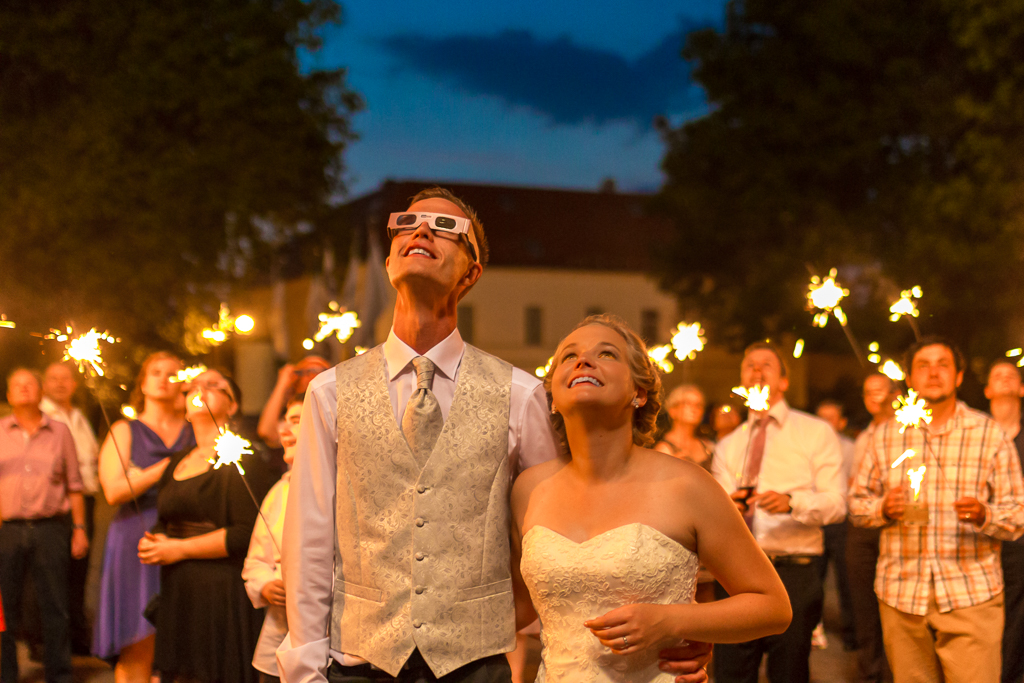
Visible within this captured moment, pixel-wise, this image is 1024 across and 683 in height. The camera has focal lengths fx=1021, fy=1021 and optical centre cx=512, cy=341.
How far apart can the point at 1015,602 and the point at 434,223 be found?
558 cm

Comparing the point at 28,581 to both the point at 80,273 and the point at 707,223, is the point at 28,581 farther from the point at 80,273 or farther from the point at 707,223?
the point at 707,223

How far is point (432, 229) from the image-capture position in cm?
298

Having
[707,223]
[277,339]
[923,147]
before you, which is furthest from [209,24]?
[923,147]

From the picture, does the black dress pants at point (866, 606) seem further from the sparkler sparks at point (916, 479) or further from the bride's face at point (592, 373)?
the bride's face at point (592, 373)

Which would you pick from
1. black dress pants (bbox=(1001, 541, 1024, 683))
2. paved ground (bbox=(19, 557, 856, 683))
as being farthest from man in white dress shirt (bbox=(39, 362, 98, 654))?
black dress pants (bbox=(1001, 541, 1024, 683))

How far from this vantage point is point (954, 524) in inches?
200

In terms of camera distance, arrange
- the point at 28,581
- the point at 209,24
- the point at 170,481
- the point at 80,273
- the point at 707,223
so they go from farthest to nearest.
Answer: the point at 707,223
the point at 209,24
the point at 80,273
the point at 28,581
the point at 170,481

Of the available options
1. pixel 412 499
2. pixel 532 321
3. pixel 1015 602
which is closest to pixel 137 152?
pixel 1015 602

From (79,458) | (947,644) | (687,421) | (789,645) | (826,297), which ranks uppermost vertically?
(826,297)

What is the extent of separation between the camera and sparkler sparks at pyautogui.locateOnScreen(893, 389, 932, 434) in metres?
4.88

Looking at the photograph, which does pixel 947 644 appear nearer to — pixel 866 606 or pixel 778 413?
pixel 778 413

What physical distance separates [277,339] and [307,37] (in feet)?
24.0

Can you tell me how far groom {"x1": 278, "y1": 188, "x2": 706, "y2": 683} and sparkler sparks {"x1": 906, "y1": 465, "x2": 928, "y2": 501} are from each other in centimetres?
239

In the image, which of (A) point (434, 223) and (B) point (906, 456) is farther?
(B) point (906, 456)
